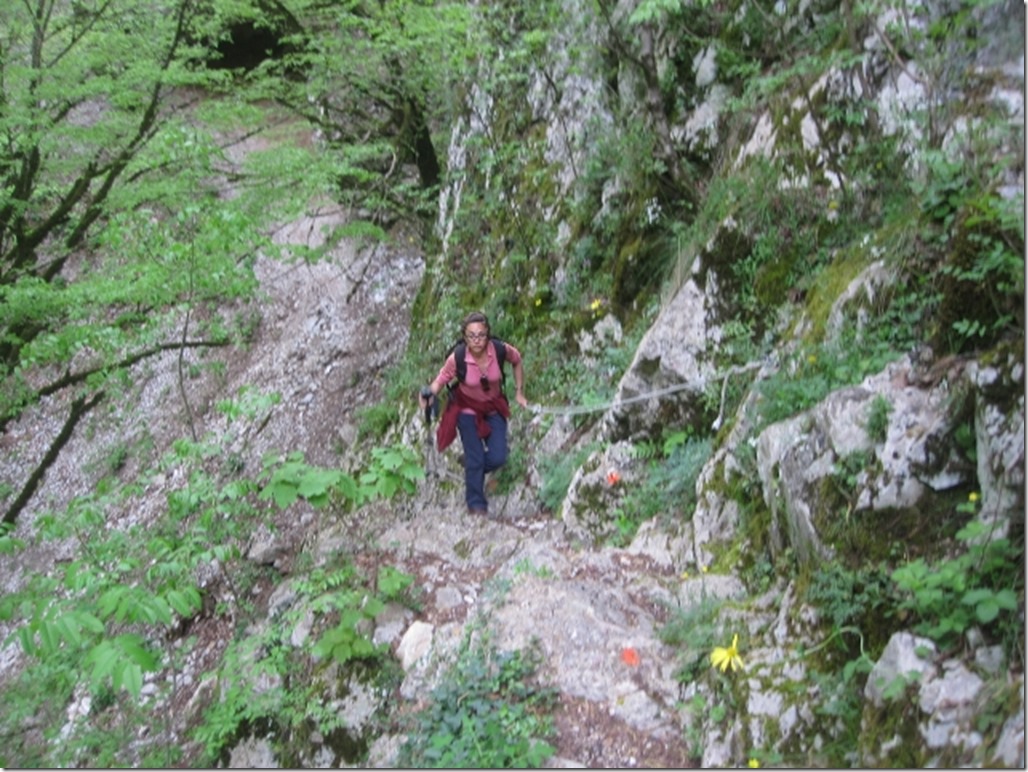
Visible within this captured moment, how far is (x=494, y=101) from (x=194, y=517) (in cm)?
691

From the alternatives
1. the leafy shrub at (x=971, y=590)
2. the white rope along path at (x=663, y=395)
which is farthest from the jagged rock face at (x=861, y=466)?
the white rope along path at (x=663, y=395)

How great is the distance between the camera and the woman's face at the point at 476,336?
649 centimetres

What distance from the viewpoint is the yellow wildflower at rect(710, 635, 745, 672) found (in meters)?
3.99

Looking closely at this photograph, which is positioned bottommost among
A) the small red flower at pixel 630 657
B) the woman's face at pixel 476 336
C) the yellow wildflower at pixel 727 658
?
the small red flower at pixel 630 657

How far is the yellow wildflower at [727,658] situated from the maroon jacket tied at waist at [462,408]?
330 cm

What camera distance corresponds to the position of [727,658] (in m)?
4.03

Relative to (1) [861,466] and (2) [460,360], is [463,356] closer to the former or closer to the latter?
(2) [460,360]

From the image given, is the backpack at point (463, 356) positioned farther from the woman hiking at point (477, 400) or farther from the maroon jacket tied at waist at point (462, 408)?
the maroon jacket tied at waist at point (462, 408)

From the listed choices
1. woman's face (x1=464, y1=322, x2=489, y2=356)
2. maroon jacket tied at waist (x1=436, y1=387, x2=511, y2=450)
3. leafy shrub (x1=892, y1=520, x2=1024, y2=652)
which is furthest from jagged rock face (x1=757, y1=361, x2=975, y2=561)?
maroon jacket tied at waist (x1=436, y1=387, x2=511, y2=450)

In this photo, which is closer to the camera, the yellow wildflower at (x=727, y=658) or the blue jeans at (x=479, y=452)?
the yellow wildflower at (x=727, y=658)

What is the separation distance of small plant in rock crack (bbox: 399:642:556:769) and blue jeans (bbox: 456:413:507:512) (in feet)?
8.47

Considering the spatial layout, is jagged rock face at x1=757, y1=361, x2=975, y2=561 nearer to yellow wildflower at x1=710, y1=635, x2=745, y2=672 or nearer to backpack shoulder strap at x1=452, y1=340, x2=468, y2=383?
yellow wildflower at x1=710, y1=635, x2=745, y2=672

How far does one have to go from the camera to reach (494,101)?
11148 mm

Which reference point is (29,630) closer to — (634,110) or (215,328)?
(634,110)
